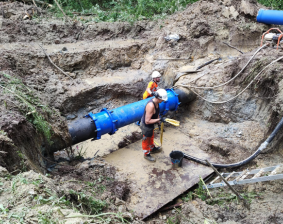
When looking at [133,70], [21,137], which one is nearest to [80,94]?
[133,70]

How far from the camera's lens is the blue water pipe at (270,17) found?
6.71 metres

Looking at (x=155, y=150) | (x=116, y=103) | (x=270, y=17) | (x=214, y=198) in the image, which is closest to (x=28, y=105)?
(x=155, y=150)

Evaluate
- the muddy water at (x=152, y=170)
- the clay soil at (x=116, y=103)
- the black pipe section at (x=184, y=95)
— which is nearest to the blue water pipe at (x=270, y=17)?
the clay soil at (x=116, y=103)

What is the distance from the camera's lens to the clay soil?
3.03m

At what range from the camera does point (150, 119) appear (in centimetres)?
489

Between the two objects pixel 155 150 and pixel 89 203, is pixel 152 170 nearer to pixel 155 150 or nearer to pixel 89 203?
pixel 155 150

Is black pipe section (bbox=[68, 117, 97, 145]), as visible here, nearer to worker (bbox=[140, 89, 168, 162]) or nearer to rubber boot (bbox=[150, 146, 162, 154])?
worker (bbox=[140, 89, 168, 162])

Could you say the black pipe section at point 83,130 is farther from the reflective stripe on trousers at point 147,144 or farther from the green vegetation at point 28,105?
the reflective stripe on trousers at point 147,144

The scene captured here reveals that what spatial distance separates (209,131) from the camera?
6.07 meters

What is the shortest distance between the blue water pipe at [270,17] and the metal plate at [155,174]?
436cm

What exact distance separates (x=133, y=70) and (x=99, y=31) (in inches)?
78.9

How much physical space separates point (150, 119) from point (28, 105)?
2315mm

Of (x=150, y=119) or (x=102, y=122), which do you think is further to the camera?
(x=102, y=122)

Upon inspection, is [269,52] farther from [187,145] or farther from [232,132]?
[187,145]
